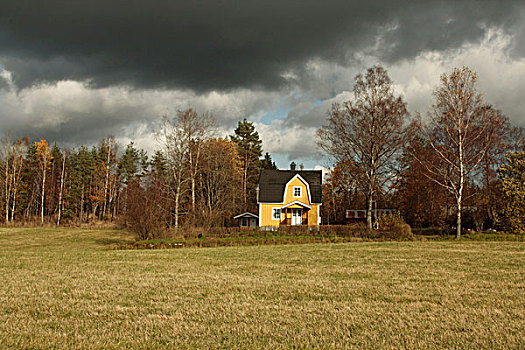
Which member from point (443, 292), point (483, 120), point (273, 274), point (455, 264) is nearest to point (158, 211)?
point (273, 274)

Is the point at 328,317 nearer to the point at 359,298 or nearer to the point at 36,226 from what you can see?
the point at 359,298

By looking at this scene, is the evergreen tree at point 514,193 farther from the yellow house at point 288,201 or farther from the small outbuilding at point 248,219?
the small outbuilding at point 248,219

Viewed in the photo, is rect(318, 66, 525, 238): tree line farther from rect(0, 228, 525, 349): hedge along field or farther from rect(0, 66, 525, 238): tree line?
rect(0, 228, 525, 349): hedge along field

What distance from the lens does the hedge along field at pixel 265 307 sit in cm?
561

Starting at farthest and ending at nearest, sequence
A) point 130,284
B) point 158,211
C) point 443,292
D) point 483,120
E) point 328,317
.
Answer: point 483,120 → point 158,211 → point 130,284 → point 443,292 → point 328,317

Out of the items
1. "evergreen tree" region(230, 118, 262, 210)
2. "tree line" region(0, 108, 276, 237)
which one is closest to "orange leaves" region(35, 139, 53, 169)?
"tree line" region(0, 108, 276, 237)

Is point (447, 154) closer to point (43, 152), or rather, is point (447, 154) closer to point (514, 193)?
point (514, 193)

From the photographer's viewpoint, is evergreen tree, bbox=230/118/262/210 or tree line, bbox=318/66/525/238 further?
evergreen tree, bbox=230/118/262/210

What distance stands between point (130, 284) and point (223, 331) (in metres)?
5.10

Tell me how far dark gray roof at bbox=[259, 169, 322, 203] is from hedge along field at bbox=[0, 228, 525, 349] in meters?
28.6

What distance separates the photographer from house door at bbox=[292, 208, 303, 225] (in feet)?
140

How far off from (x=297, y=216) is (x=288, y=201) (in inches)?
79.0

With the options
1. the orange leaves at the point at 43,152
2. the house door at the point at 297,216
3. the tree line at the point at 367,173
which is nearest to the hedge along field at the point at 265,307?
the tree line at the point at 367,173

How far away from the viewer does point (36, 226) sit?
51469 mm
